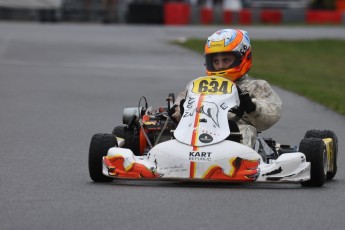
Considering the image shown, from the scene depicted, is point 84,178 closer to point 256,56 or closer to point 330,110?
point 330,110

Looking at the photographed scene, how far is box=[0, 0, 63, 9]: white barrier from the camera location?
41062 mm

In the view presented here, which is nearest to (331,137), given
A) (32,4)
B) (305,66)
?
(305,66)

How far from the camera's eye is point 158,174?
7.98 meters

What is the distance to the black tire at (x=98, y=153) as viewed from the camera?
8281 millimetres

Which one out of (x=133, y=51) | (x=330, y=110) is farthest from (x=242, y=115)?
(x=133, y=51)

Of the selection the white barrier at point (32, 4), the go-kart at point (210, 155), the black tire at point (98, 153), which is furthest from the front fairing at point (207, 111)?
the white barrier at point (32, 4)

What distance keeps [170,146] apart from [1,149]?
10.8 feet

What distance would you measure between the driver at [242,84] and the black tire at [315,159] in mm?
506

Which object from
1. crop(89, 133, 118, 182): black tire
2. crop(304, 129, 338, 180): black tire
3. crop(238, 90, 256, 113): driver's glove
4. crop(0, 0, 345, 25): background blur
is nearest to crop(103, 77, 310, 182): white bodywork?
crop(89, 133, 118, 182): black tire

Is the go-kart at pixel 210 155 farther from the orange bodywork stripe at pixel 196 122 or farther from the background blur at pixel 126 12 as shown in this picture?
the background blur at pixel 126 12

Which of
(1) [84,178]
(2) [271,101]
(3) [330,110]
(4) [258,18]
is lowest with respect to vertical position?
(4) [258,18]

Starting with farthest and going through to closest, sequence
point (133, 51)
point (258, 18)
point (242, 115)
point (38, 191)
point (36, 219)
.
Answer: point (258, 18) < point (133, 51) < point (242, 115) < point (38, 191) < point (36, 219)

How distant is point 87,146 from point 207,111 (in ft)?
10.6

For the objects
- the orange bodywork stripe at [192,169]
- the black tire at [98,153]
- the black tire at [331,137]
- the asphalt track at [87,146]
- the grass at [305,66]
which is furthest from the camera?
the grass at [305,66]
